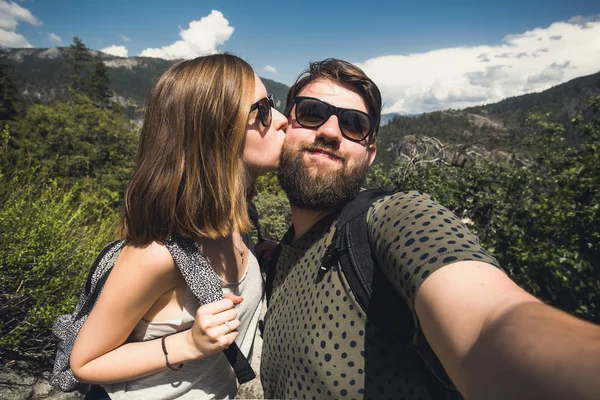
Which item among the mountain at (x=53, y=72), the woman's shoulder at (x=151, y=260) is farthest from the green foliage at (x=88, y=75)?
the mountain at (x=53, y=72)

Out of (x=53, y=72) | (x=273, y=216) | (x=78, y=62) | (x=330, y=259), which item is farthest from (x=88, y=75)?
(x=53, y=72)

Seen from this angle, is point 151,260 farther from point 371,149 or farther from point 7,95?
point 7,95

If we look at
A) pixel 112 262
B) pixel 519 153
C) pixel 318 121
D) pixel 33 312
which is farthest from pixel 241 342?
pixel 519 153

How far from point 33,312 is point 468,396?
3.63m

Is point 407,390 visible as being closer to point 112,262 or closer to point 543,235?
point 112,262

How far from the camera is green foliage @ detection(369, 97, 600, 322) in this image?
4219mm

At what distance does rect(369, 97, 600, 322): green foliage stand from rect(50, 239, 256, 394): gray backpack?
4.88 m

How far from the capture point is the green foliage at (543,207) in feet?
13.8

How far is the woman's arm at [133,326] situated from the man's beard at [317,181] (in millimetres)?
689

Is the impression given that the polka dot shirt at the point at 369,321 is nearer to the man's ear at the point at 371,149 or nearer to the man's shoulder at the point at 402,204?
the man's shoulder at the point at 402,204

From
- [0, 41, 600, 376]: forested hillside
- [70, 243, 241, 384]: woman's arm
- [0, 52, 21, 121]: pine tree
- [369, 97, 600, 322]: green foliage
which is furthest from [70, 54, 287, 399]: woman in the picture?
[0, 52, 21, 121]: pine tree

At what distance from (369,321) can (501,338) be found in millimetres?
528

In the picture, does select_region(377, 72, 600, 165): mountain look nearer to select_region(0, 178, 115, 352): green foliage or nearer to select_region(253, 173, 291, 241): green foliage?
select_region(253, 173, 291, 241): green foliage

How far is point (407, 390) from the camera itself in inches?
42.7
